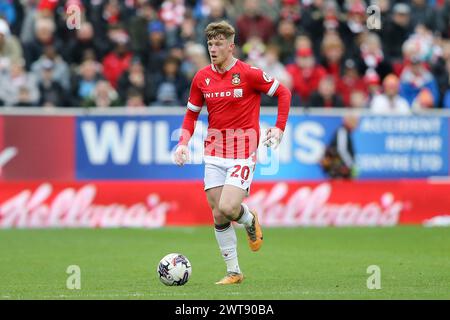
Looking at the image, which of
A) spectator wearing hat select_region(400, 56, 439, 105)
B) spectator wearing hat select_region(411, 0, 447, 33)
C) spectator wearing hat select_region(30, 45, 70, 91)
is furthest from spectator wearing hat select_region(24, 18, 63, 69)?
spectator wearing hat select_region(411, 0, 447, 33)

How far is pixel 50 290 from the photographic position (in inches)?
457

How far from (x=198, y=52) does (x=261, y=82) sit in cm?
1133

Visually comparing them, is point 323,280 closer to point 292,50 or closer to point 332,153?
point 332,153

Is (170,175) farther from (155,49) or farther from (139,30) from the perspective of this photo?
(139,30)

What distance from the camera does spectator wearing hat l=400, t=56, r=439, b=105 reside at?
24.4 meters

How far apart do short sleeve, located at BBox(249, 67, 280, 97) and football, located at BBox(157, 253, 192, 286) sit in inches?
80.1

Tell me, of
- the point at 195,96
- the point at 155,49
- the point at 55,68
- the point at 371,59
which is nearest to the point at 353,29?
the point at 371,59

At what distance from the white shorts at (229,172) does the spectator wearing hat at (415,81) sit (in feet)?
41.1

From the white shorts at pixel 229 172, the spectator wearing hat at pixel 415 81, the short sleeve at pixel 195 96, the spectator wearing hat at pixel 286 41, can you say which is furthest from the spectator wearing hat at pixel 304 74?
the white shorts at pixel 229 172

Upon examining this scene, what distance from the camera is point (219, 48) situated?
1214 centimetres

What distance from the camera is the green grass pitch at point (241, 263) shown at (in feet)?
37.1

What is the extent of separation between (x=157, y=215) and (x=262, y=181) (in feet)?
6.89

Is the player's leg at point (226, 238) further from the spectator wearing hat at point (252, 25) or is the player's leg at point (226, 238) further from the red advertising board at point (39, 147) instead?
the spectator wearing hat at point (252, 25)

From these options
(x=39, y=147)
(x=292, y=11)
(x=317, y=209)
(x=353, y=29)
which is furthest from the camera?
(x=292, y=11)
